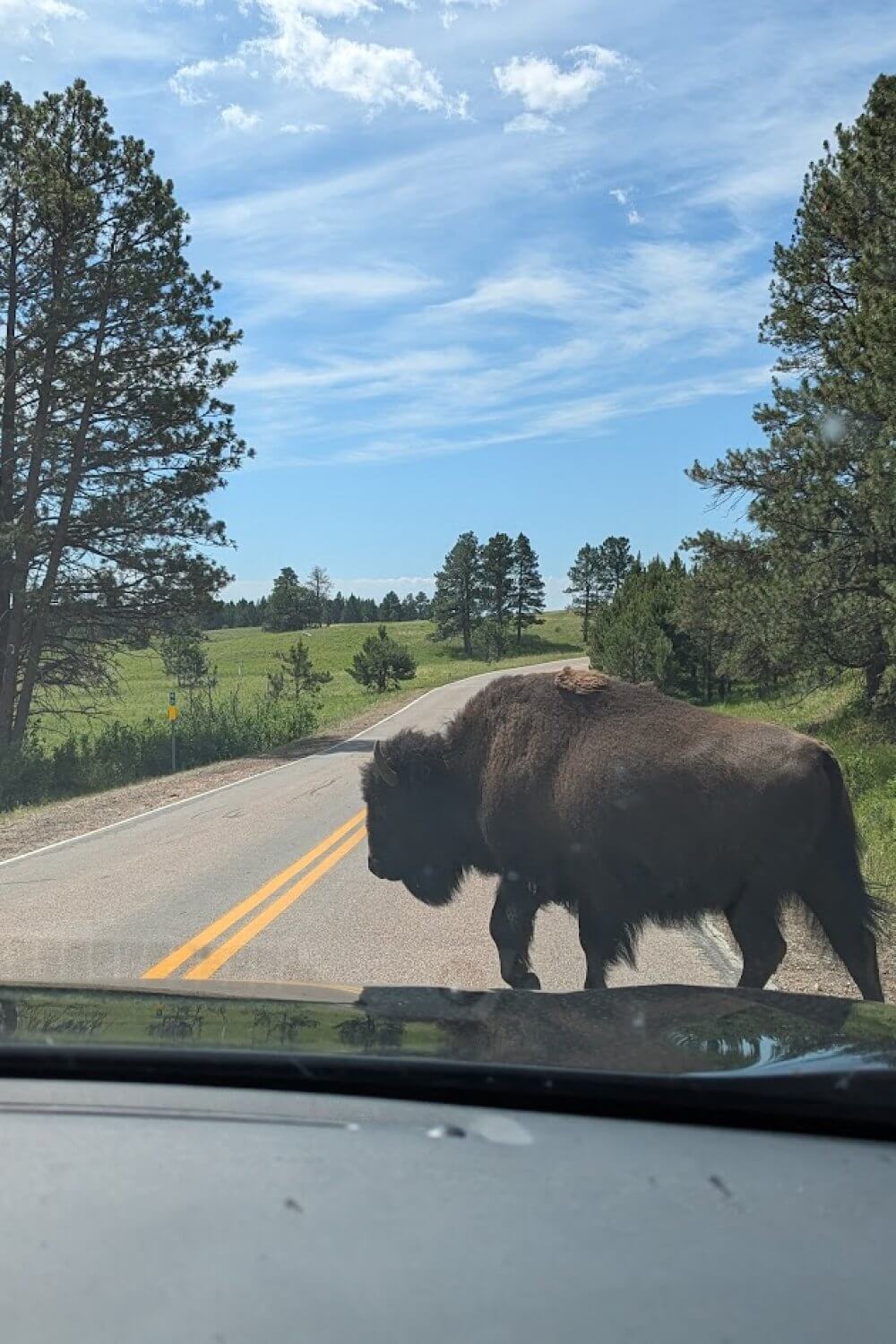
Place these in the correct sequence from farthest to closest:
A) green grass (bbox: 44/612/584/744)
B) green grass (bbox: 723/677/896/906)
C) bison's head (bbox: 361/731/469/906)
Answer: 1. green grass (bbox: 44/612/584/744)
2. green grass (bbox: 723/677/896/906)
3. bison's head (bbox: 361/731/469/906)

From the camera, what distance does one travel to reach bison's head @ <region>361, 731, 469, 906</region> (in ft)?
21.9

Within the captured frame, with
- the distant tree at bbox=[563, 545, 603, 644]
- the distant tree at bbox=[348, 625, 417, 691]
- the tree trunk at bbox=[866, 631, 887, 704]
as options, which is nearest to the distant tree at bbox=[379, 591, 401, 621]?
the distant tree at bbox=[563, 545, 603, 644]

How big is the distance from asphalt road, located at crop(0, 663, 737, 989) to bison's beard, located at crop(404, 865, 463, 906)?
55 cm

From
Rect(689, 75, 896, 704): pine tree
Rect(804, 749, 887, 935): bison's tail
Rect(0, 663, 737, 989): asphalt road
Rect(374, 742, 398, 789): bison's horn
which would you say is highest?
Rect(689, 75, 896, 704): pine tree

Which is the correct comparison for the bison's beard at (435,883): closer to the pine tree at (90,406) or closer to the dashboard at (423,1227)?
the dashboard at (423,1227)

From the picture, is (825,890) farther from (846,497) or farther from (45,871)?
(846,497)

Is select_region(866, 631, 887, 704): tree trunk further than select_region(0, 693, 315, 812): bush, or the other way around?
select_region(0, 693, 315, 812): bush

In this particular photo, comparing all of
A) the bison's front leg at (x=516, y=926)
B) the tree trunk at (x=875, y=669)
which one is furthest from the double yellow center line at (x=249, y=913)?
the tree trunk at (x=875, y=669)

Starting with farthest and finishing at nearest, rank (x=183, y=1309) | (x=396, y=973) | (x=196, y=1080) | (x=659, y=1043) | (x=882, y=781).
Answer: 1. (x=882, y=781)
2. (x=396, y=973)
3. (x=659, y=1043)
4. (x=196, y=1080)
5. (x=183, y=1309)

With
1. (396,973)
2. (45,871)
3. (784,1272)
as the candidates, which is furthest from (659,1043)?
(45,871)

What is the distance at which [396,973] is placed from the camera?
7.29 meters

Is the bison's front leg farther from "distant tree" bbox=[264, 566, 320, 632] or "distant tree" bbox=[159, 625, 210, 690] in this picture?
"distant tree" bbox=[264, 566, 320, 632]

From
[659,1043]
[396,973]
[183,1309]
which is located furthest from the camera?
[396,973]

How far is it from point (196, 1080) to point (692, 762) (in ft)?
11.8
